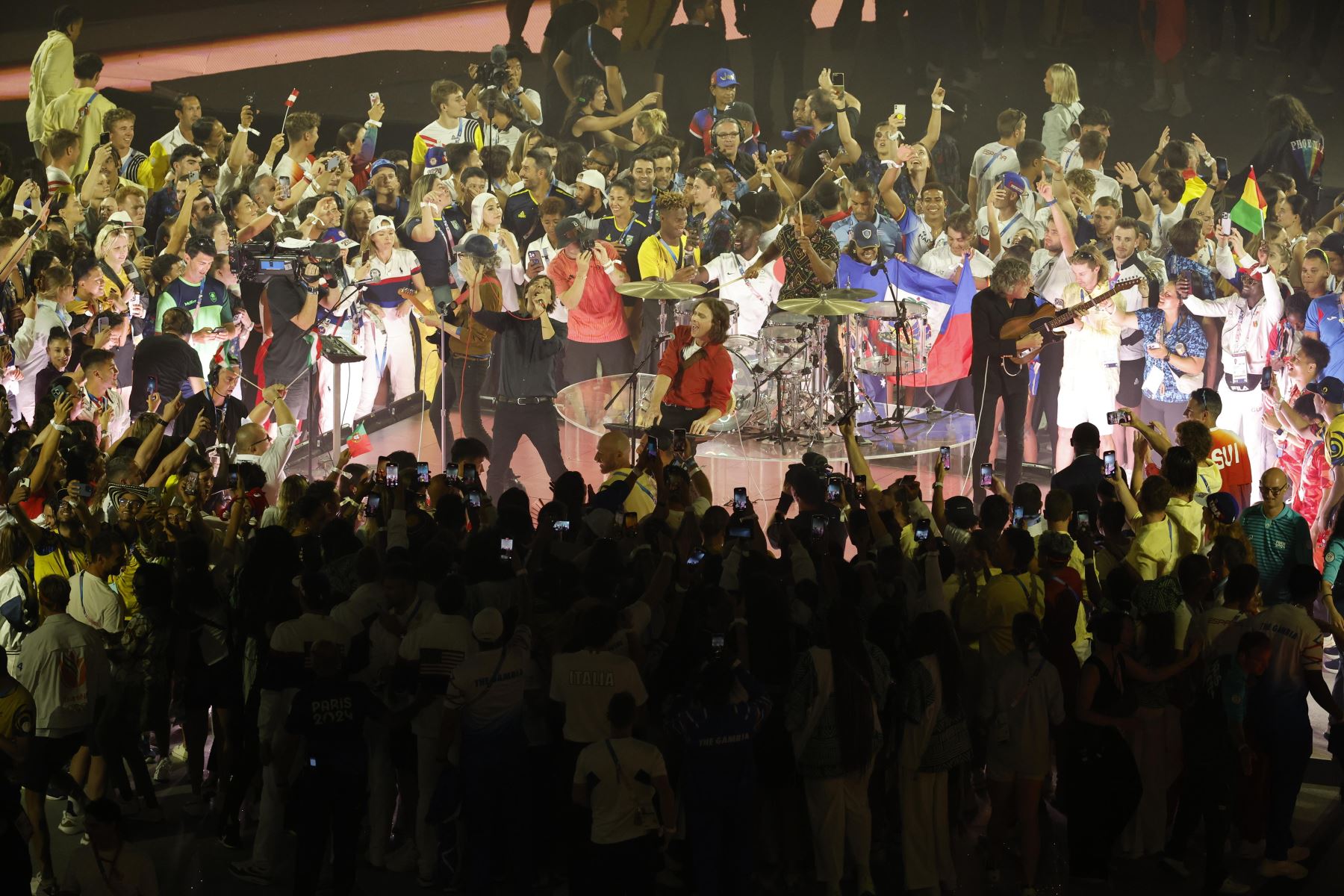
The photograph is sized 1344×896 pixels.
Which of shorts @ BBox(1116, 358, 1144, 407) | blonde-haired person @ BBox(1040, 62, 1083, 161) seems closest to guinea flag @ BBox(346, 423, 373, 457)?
blonde-haired person @ BBox(1040, 62, 1083, 161)

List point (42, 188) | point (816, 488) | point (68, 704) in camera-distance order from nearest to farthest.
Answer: point (68, 704), point (816, 488), point (42, 188)

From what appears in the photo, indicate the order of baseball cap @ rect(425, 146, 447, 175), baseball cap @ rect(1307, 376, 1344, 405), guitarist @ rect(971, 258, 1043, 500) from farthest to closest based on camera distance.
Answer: baseball cap @ rect(425, 146, 447, 175), guitarist @ rect(971, 258, 1043, 500), baseball cap @ rect(1307, 376, 1344, 405)

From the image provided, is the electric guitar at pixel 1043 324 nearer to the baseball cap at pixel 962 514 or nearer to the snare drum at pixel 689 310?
the snare drum at pixel 689 310

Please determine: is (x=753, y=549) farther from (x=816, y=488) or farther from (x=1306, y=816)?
→ (x=1306, y=816)

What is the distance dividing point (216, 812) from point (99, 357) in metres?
8.14

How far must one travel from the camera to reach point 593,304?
47.8 feet

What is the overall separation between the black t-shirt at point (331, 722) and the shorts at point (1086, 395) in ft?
32.4

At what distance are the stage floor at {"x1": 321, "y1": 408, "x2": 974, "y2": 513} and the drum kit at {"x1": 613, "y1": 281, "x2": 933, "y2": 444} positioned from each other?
219 millimetres

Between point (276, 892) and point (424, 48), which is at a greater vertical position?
point (424, 48)

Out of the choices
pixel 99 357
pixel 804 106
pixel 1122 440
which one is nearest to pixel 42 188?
pixel 99 357

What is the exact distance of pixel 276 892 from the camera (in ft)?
20.1

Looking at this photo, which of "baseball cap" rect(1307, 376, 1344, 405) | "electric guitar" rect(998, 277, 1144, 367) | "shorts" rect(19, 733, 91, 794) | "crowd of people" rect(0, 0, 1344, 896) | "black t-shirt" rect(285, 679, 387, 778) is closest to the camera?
"black t-shirt" rect(285, 679, 387, 778)

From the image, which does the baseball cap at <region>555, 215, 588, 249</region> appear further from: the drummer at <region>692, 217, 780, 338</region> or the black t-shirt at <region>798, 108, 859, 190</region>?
the black t-shirt at <region>798, 108, 859, 190</region>

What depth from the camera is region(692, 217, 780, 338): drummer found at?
46.7ft
